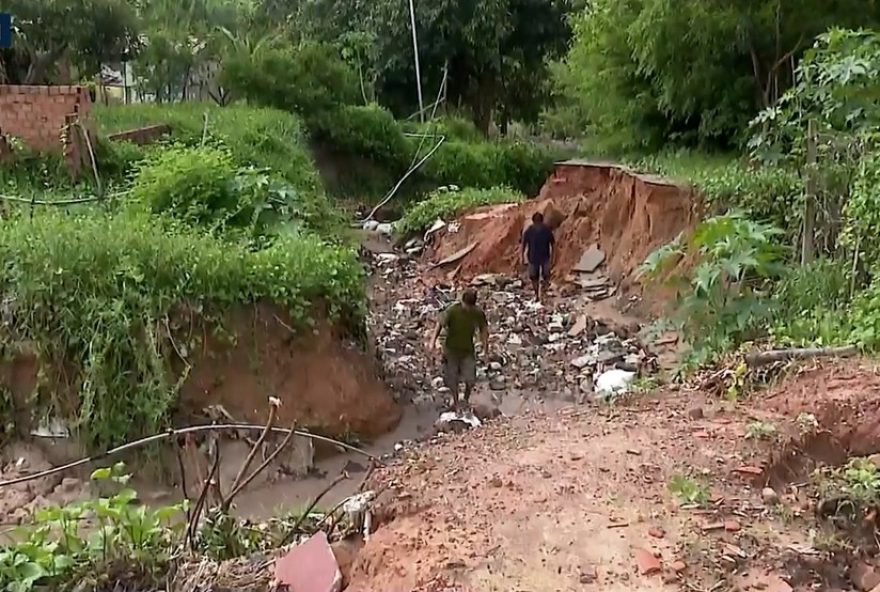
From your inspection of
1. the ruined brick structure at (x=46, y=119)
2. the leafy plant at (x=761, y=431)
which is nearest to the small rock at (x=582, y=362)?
the leafy plant at (x=761, y=431)

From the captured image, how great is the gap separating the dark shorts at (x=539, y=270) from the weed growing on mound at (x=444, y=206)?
16.0 feet

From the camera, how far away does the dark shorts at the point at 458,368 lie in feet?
27.8

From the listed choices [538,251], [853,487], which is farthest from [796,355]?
[538,251]

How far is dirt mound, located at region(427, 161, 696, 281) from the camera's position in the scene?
13070 millimetres

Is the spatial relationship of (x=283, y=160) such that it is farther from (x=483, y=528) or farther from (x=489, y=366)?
(x=483, y=528)

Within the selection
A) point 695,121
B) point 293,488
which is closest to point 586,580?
point 293,488

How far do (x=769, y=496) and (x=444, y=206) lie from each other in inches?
598

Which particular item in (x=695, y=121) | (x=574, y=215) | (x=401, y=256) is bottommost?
(x=401, y=256)

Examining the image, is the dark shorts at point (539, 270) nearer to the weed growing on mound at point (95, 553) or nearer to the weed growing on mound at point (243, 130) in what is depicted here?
the weed growing on mound at point (243, 130)

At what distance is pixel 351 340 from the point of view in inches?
364

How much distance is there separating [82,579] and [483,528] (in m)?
1.67

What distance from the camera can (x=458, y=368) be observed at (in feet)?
27.9

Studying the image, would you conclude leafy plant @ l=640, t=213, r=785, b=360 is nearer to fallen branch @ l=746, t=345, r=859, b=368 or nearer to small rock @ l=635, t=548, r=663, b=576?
fallen branch @ l=746, t=345, r=859, b=368

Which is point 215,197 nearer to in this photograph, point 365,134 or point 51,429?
point 51,429
